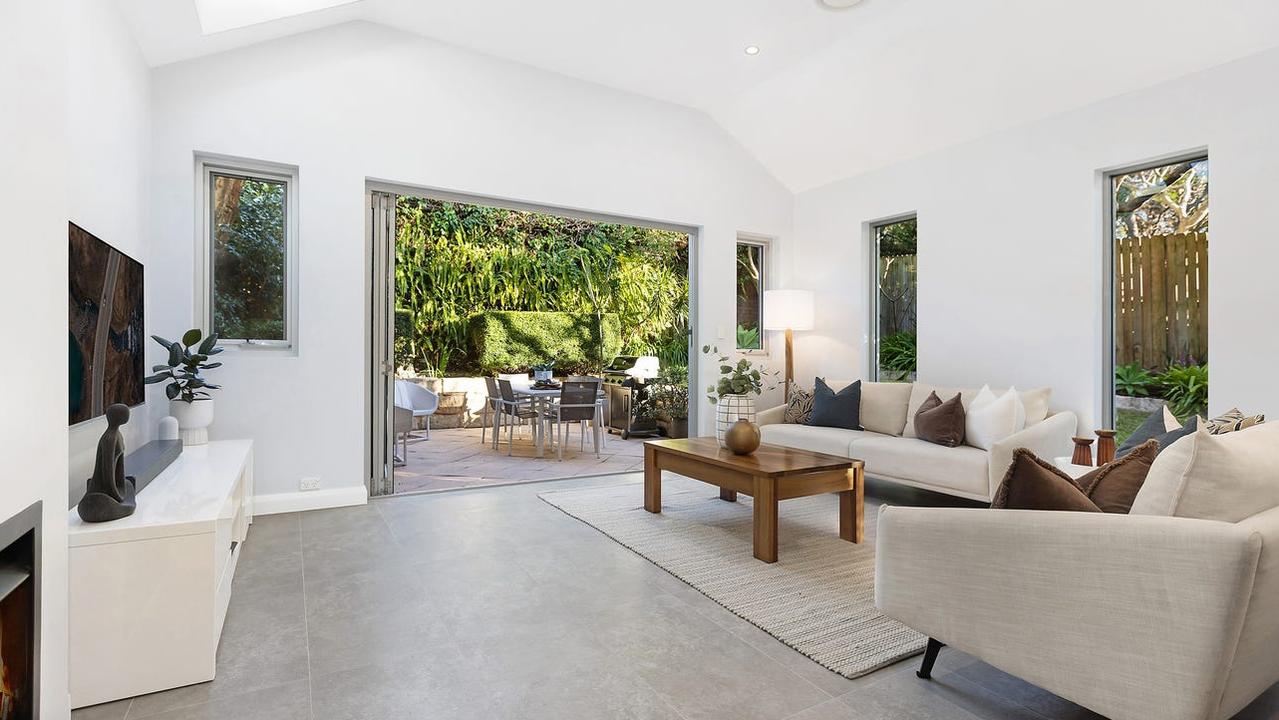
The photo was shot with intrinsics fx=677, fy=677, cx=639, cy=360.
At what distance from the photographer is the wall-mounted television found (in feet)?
7.64

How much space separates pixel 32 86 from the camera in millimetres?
1596

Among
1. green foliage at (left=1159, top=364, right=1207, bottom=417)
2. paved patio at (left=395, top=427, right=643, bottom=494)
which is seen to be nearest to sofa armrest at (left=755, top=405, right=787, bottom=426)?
paved patio at (left=395, top=427, right=643, bottom=494)

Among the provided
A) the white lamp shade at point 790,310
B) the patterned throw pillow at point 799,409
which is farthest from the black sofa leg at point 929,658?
the white lamp shade at point 790,310

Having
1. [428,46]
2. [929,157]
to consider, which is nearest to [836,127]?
[929,157]

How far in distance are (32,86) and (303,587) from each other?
2.16 metres

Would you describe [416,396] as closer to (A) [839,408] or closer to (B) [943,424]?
(A) [839,408]

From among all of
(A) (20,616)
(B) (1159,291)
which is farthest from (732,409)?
(A) (20,616)

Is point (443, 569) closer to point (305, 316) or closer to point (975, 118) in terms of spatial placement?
point (305, 316)

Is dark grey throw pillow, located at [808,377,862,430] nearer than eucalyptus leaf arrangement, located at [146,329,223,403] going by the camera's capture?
No

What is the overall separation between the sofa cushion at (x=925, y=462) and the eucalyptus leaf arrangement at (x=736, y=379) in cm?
123

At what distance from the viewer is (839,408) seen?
17.5ft

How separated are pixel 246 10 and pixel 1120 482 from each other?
4644mm

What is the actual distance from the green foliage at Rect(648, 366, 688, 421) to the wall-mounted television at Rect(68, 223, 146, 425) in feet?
18.2

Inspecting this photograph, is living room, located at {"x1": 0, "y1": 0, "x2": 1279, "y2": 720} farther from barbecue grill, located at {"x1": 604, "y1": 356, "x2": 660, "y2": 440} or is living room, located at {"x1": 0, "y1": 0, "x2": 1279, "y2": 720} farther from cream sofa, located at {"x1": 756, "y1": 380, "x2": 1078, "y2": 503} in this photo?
barbecue grill, located at {"x1": 604, "y1": 356, "x2": 660, "y2": 440}
